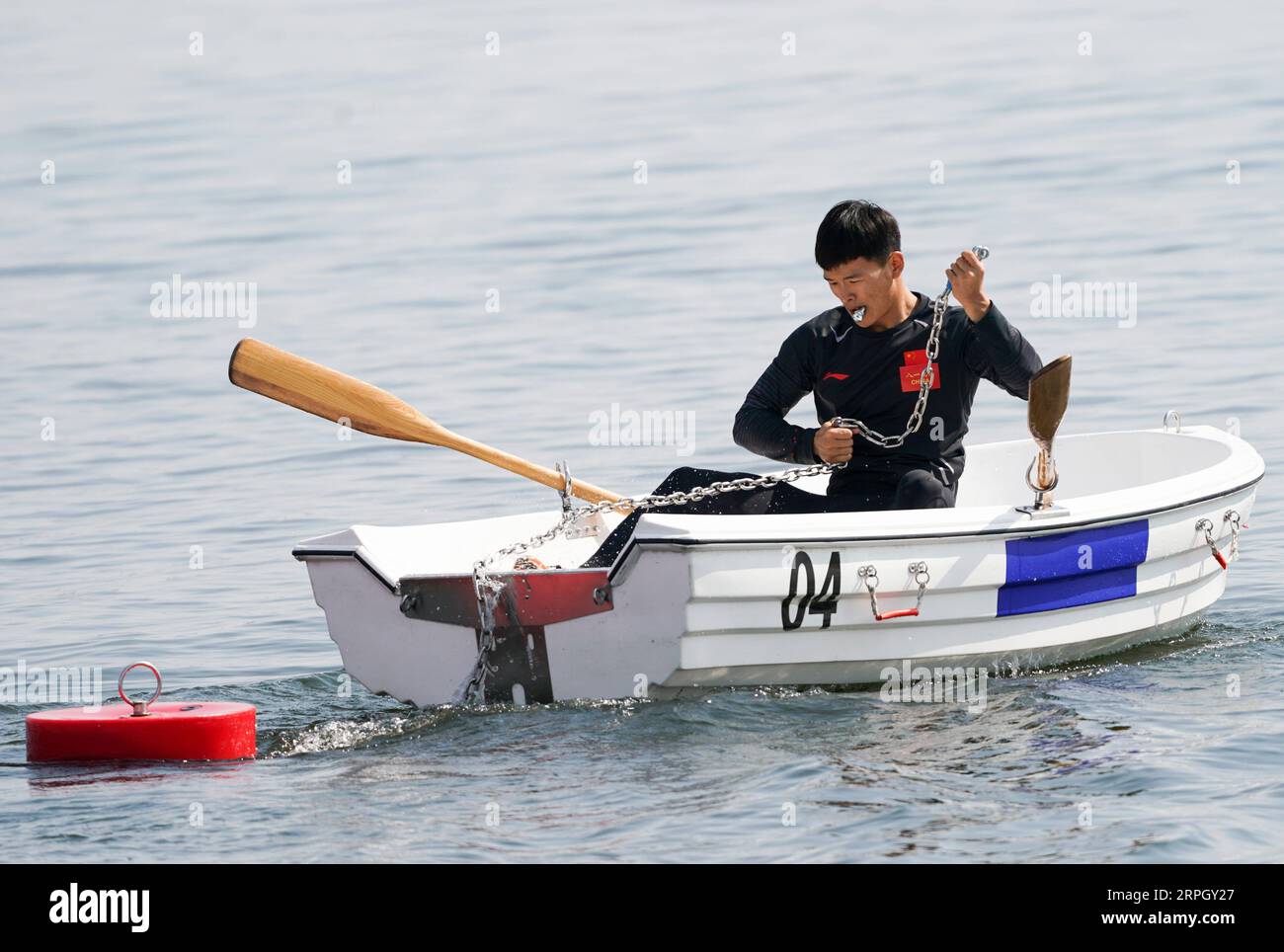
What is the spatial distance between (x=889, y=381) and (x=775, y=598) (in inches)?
35.3

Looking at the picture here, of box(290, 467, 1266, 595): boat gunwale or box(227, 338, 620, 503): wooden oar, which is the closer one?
box(290, 467, 1266, 595): boat gunwale

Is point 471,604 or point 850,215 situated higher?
point 850,215

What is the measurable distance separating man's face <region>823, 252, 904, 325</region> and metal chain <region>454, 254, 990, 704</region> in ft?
0.51

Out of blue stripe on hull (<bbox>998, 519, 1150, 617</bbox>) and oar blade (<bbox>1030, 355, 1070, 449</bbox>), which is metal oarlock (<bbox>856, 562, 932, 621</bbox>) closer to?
blue stripe on hull (<bbox>998, 519, 1150, 617</bbox>)

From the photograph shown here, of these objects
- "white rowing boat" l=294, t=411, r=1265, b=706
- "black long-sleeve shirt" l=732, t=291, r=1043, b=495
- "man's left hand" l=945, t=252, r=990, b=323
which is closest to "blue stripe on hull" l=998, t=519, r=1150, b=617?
"white rowing boat" l=294, t=411, r=1265, b=706

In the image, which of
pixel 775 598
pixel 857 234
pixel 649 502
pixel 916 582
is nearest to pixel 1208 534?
pixel 916 582

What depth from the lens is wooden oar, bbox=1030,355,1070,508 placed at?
5.69 meters

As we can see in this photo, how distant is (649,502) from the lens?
598 centimetres

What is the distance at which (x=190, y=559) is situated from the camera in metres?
8.48

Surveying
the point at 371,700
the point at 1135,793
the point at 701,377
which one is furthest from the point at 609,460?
the point at 1135,793

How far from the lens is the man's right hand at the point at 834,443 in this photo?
5.83m
